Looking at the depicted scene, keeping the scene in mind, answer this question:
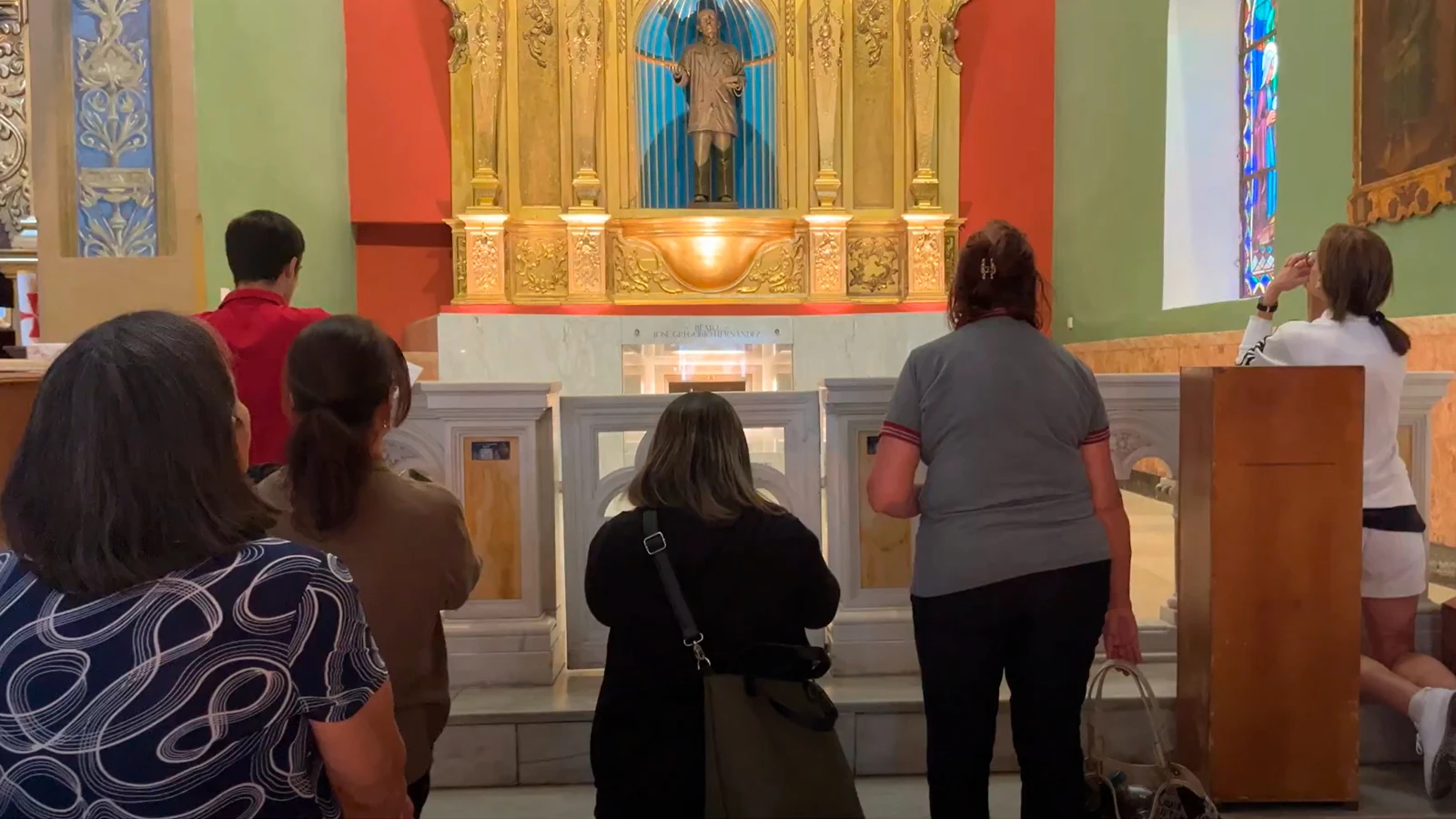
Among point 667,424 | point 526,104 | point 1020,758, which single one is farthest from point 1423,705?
point 526,104

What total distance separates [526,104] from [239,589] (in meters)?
8.48

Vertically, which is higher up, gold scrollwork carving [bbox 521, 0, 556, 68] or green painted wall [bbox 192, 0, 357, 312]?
gold scrollwork carving [bbox 521, 0, 556, 68]

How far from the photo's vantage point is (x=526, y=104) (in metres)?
9.04

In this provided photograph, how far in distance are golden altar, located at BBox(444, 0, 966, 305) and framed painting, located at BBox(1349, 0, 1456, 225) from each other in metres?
3.70

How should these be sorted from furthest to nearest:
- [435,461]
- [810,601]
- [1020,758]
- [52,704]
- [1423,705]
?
[435,461] < [1423,705] < [1020,758] < [810,601] < [52,704]

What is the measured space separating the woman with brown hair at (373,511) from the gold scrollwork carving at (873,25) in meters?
8.08

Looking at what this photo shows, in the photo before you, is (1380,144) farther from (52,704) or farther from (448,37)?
(448,37)

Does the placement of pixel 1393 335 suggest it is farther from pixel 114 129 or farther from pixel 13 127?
pixel 13 127

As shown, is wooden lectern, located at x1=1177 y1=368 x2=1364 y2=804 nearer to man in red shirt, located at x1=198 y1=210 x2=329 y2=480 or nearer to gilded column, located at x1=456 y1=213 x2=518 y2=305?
man in red shirt, located at x1=198 y1=210 x2=329 y2=480

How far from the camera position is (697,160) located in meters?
9.16

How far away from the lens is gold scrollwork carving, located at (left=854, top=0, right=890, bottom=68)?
909 cm

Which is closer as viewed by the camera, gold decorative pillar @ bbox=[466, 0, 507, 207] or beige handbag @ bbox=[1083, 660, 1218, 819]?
beige handbag @ bbox=[1083, 660, 1218, 819]

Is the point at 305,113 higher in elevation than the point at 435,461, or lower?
higher

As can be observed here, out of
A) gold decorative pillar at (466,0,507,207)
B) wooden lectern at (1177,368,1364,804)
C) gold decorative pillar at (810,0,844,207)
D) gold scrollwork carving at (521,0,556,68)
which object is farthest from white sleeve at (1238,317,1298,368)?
gold scrollwork carving at (521,0,556,68)
